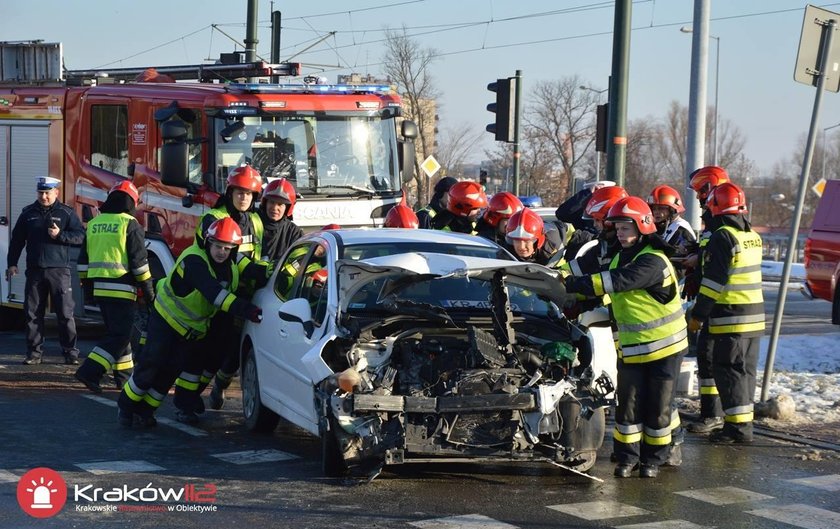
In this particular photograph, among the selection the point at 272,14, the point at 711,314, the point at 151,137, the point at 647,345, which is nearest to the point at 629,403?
the point at 647,345

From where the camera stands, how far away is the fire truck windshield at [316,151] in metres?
12.8

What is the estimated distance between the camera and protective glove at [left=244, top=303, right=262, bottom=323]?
29.8 ft

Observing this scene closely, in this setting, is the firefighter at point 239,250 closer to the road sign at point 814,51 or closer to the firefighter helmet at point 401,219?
the firefighter helmet at point 401,219

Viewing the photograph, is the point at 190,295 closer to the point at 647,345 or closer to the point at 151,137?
the point at 647,345

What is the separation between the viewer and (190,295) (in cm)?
951

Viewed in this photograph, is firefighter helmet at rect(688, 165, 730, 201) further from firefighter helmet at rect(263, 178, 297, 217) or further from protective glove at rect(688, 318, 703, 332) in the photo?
firefighter helmet at rect(263, 178, 297, 217)

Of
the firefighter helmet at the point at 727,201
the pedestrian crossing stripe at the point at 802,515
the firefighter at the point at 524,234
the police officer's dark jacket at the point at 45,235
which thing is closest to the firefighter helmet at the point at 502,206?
the firefighter at the point at 524,234

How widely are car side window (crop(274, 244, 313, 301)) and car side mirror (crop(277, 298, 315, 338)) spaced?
1.30ft

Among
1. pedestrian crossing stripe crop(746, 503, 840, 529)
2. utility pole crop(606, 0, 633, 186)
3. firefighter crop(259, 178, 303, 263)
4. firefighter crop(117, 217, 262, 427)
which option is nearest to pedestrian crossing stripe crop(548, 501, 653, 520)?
pedestrian crossing stripe crop(746, 503, 840, 529)

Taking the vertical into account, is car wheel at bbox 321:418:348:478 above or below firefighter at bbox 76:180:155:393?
below

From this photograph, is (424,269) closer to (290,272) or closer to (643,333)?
(643,333)

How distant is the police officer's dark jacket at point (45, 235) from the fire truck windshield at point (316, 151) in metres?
1.70

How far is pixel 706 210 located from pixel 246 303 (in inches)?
146

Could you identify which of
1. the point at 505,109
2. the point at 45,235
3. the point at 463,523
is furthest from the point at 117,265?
the point at 505,109
